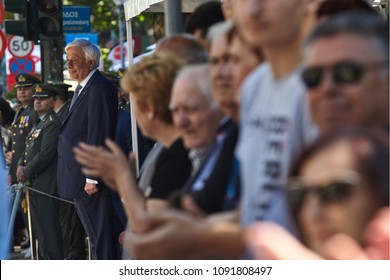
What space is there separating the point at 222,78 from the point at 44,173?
24.8 feet

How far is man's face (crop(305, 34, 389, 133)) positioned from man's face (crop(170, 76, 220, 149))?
0.75 meters

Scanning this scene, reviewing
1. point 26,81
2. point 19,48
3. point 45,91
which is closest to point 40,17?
point 26,81

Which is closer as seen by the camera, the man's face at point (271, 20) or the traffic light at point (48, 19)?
the man's face at point (271, 20)

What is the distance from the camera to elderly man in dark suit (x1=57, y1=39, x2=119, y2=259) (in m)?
9.04

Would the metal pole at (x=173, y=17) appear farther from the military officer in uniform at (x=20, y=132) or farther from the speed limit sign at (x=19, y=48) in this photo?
the speed limit sign at (x=19, y=48)

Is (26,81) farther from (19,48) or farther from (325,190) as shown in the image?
(325,190)

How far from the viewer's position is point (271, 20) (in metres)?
2.94

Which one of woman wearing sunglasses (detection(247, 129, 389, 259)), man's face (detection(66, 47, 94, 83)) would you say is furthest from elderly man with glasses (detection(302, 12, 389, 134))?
man's face (detection(66, 47, 94, 83))

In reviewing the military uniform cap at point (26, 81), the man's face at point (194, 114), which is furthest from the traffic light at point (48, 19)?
the man's face at point (194, 114)

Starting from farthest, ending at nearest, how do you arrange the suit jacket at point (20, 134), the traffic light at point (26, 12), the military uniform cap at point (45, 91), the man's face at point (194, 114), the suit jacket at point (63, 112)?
the traffic light at point (26, 12)
the suit jacket at point (20, 134)
the military uniform cap at point (45, 91)
the suit jacket at point (63, 112)
the man's face at point (194, 114)

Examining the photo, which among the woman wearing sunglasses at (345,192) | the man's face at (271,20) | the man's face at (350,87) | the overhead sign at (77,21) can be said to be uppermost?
the overhead sign at (77,21)

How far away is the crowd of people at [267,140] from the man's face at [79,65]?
5.12 m

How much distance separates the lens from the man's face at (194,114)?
133 inches
